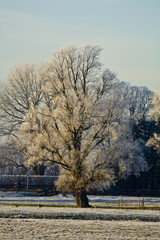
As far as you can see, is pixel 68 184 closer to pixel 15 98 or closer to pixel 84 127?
pixel 84 127

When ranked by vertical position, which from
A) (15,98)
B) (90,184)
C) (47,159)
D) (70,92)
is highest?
(15,98)

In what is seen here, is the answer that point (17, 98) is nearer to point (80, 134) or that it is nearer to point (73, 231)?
point (80, 134)

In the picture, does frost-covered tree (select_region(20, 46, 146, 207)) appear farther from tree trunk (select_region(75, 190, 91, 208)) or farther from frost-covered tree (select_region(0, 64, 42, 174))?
frost-covered tree (select_region(0, 64, 42, 174))

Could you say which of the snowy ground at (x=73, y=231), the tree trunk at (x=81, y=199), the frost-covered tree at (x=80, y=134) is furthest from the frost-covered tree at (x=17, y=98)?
the snowy ground at (x=73, y=231)

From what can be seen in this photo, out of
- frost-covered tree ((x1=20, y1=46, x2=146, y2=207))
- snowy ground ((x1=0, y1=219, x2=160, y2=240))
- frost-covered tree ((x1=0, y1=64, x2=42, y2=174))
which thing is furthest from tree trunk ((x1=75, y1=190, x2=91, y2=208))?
frost-covered tree ((x1=0, y1=64, x2=42, y2=174))

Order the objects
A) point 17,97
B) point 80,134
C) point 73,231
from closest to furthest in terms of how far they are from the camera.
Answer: point 73,231, point 80,134, point 17,97

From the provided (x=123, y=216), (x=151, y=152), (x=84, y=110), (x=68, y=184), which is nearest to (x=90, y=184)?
(x=68, y=184)

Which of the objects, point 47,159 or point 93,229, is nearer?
point 93,229

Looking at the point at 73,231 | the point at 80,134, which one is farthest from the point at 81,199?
the point at 73,231

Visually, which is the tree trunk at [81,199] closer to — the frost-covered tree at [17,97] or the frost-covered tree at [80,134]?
the frost-covered tree at [80,134]

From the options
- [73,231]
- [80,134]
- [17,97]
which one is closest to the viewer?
[73,231]

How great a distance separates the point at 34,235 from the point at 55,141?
15.3 meters

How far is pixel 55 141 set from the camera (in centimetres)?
2858

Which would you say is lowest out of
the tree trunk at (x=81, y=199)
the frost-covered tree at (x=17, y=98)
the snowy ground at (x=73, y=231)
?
the snowy ground at (x=73, y=231)
